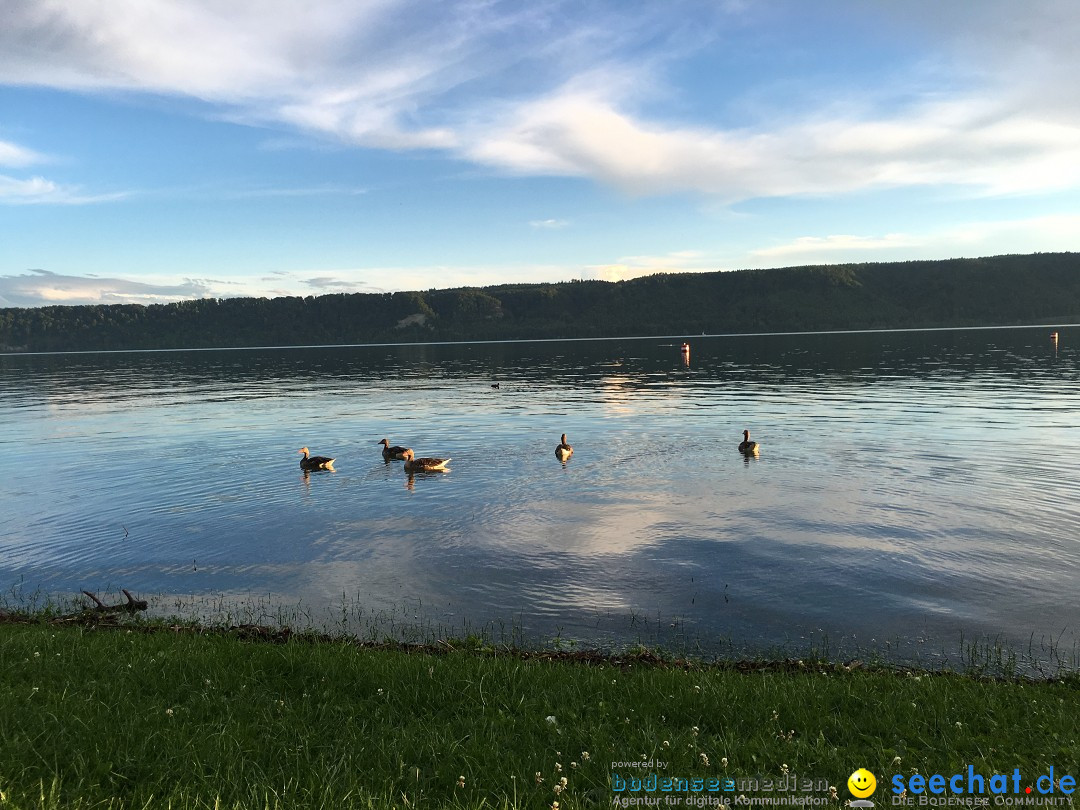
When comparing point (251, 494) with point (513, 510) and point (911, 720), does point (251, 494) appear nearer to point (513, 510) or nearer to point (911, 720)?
point (513, 510)

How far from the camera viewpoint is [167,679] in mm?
9430

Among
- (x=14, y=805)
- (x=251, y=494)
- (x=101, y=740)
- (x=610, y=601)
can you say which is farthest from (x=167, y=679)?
(x=251, y=494)

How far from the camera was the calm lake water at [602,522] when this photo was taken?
14.5 metres

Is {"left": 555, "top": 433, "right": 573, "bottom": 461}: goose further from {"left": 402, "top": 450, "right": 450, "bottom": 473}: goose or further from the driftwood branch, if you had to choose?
the driftwood branch

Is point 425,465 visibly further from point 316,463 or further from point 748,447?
point 748,447

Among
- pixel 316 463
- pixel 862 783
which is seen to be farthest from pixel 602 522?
pixel 316 463

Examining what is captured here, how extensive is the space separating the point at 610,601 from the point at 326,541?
31.5 feet

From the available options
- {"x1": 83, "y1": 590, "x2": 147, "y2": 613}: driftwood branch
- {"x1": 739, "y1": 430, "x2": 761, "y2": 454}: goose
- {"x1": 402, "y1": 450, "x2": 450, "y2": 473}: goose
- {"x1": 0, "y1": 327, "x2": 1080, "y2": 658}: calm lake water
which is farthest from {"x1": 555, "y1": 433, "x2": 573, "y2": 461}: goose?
{"x1": 83, "y1": 590, "x2": 147, "y2": 613}: driftwood branch

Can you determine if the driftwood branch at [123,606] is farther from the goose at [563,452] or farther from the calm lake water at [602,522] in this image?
the goose at [563,452]

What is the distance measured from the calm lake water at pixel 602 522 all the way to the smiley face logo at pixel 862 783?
19.7 feet

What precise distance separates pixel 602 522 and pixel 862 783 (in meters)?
14.9

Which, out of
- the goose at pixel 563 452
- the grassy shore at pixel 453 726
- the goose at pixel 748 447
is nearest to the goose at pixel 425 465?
the goose at pixel 563 452

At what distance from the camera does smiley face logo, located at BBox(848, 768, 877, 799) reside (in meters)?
6.40

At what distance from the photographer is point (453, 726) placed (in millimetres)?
8102
